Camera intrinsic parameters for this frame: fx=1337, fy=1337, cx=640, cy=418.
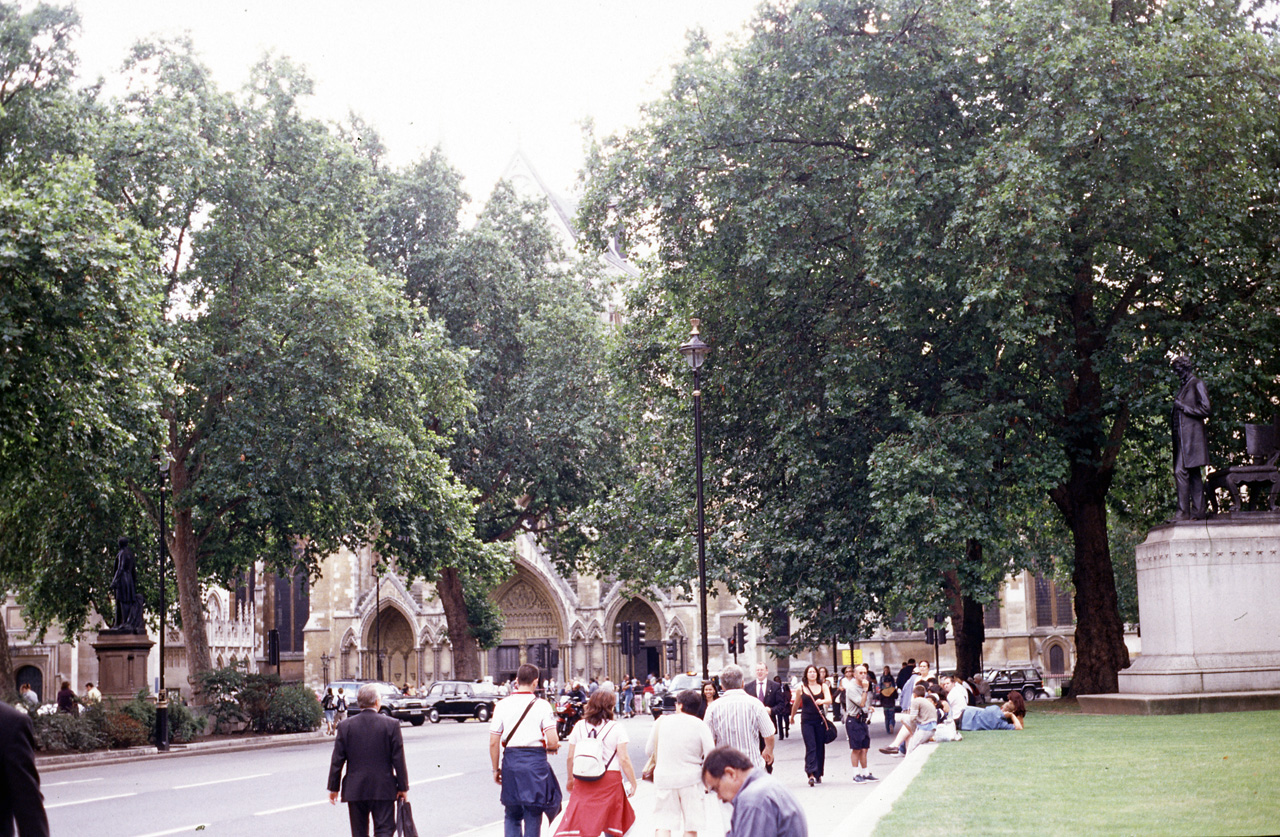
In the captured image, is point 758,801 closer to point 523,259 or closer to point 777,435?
point 777,435

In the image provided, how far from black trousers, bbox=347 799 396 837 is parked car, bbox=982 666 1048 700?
40390 mm

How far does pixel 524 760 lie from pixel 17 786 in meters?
5.58

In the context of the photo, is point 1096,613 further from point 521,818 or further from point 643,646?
point 643,646

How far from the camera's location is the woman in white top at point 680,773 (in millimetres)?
9938

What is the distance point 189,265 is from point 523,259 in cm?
1713

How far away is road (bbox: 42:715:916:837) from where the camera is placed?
1437cm

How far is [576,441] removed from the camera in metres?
43.3

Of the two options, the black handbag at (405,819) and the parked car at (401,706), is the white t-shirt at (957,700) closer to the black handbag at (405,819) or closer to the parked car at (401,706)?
the black handbag at (405,819)

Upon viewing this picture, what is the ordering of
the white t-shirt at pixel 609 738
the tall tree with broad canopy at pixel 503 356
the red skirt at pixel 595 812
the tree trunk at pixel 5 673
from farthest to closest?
the tall tree with broad canopy at pixel 503 356, the tree trunk at pixel 5 673, the white t-shirt at pixel 609 738, the red skirt at pixel 595 812

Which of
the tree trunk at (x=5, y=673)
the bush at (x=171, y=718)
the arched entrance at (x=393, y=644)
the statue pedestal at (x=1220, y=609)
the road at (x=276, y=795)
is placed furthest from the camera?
the arched entrance at (x=393, y=644)

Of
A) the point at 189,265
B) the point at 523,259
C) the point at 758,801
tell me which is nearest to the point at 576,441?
the point at 523,259

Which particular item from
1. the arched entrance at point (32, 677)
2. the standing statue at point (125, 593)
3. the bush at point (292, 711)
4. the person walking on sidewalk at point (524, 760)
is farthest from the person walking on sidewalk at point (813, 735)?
the arched entrance at point (32, 677)

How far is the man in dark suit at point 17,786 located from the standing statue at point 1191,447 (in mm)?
17919

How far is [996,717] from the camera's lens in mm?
22359
